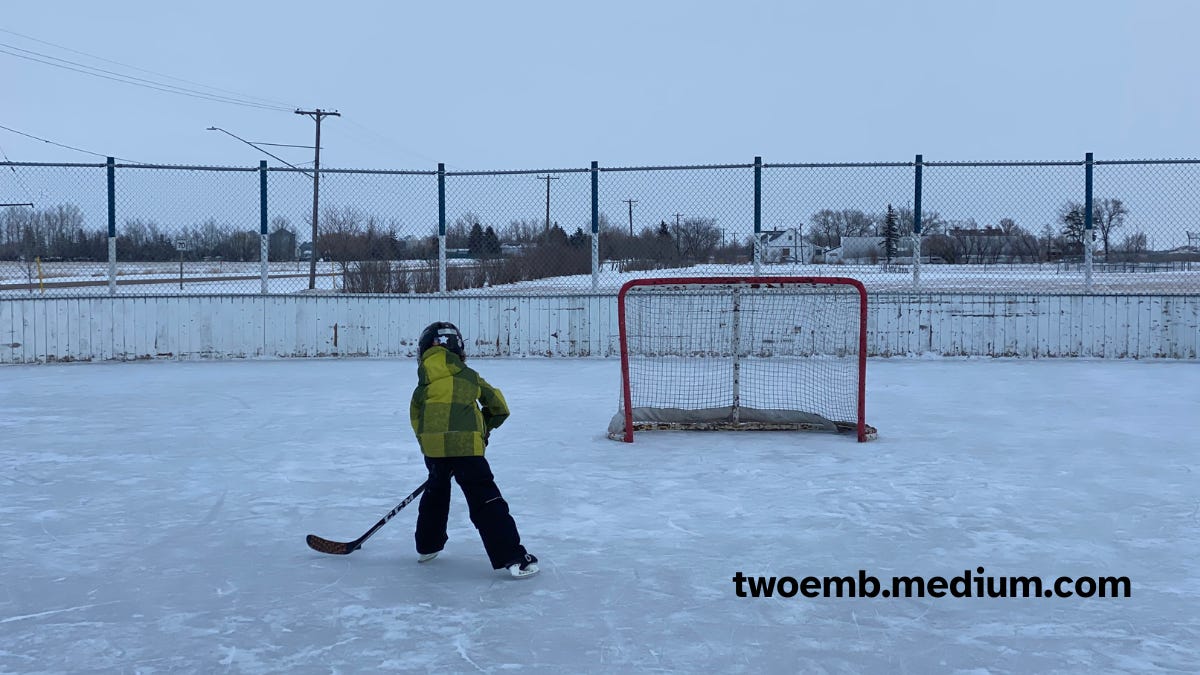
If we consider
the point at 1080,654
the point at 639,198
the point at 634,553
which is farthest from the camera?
the point at 639,198

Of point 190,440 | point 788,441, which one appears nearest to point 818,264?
point 788,441

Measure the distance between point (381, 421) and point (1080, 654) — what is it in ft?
22.1

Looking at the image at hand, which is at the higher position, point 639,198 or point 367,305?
point 639,198

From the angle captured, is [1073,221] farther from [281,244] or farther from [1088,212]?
[281,244]

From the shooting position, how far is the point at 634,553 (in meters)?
5.49

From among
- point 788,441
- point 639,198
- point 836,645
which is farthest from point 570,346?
point 836,645

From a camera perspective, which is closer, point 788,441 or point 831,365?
point 788,441

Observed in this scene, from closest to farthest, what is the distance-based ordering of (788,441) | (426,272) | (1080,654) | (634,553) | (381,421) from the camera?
1. (1080,654)
2. (634,553)
3. (788,441)
4. (381,421)
5. (426,272)

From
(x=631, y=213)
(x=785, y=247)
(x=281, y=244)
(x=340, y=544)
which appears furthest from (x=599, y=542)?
(x=281, y=244)

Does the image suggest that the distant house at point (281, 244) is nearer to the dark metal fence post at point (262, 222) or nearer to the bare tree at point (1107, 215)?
the dark metal fence post at point (262, 222)

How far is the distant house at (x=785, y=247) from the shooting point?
563 inches

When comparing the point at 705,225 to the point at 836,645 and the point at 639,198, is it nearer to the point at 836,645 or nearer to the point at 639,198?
the point at 639,198

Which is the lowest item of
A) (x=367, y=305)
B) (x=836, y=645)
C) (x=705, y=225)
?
(x=836, y=645)

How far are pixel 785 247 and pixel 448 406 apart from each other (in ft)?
32.3
